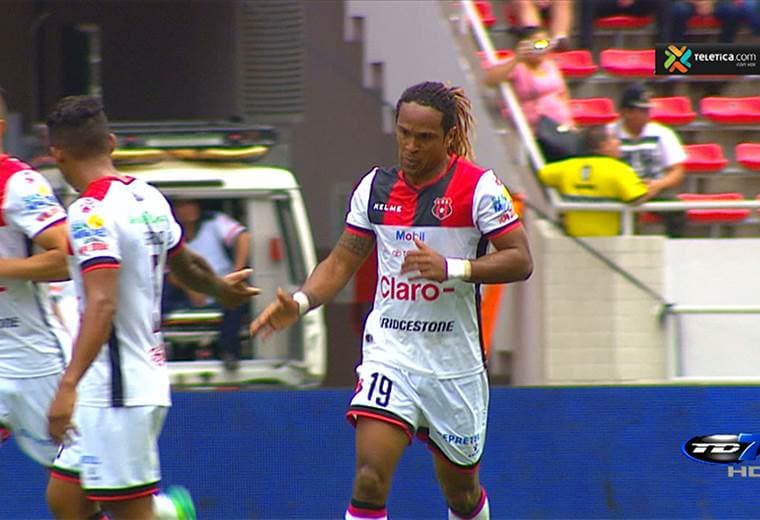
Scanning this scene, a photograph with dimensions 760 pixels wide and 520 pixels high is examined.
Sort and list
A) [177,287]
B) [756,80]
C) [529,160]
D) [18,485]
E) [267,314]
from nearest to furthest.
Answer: [267,314]
[18,485]
[177,287]
[529,160]
[756,80]

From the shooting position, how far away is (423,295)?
599 cm

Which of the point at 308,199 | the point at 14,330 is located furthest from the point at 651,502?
the point at 308,199

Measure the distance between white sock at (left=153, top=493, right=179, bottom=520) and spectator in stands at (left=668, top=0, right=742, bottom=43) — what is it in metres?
5.87

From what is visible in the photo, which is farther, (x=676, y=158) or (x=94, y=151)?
(x=676, y=158)

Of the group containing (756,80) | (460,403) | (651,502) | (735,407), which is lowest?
(651,502)

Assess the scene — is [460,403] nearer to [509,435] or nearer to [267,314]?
[267,314]

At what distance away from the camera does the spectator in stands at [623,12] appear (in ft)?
34.9

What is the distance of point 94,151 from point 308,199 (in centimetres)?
944

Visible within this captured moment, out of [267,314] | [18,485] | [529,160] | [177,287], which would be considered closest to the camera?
[267,314]

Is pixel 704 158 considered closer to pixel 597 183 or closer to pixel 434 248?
pixel 597 183

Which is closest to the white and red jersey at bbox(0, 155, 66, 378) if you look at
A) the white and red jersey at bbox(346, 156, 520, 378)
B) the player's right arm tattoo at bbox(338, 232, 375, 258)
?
the player's right arm tattoo at bbox(338, 232, 375, 258)

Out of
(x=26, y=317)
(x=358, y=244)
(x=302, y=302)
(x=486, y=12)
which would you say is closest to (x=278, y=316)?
(x=302, y=302)

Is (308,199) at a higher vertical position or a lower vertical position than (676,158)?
lower

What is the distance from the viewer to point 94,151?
5.45 meters
